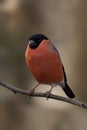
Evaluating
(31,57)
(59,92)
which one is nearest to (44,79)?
(31,57)

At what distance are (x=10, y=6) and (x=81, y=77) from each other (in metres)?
0.79

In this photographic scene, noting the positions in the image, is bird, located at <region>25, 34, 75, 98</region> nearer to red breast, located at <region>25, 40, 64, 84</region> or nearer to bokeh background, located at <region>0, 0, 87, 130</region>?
red breast, located at <region>25, 40, 64, 84</region>

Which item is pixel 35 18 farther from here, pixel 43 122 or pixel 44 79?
pixel 44 79

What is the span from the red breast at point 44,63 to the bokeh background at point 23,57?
2.33 meters

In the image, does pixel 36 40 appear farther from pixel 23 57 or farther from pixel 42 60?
pixel 23 57

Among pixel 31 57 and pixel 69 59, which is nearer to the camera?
pixel 31 57

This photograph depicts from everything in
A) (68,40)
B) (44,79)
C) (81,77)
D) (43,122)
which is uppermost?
(44,79)

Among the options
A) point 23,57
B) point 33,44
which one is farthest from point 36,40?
point 23,57

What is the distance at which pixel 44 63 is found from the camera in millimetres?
2275

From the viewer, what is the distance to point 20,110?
192 inches

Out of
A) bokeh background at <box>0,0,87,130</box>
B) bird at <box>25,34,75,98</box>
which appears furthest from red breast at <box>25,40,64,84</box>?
bokeh background at <box>0,0,87,130</box>

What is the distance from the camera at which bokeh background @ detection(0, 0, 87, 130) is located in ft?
15.6

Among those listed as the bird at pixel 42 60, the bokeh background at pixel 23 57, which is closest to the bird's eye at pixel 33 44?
the bird at pixel 42 60

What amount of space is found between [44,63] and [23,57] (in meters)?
2.54
